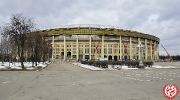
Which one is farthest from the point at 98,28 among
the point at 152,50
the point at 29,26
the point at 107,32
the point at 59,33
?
the point at 29,26

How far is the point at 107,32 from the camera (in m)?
105

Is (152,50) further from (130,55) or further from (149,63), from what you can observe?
(149,63)

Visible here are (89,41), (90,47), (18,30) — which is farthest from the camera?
(89,41)

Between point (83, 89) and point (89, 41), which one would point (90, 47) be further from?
point (83, 89)

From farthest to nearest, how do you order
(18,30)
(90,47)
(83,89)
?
1. (90,47)
2. (18,30)
3. (83,89)

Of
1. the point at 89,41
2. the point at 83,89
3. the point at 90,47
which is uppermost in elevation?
the point at 89,41

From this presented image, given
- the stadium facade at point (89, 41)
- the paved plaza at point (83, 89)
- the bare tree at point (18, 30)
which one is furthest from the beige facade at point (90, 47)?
the paved plaza at point (83, 89)

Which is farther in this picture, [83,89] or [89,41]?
[89,41]

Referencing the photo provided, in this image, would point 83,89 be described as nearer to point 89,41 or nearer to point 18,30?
point 18,30

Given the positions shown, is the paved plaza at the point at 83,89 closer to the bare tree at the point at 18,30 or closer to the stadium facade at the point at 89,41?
the bare tree at the point at 18,30

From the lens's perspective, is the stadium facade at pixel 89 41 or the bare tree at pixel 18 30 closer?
the bare tree at pixel 18 30

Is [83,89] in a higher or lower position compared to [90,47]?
lower

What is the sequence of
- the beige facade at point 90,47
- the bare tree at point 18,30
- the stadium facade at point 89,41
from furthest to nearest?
1. the beige facade at point 90,47
2. the stadium facade at point 89,41
3. the bare tree at point 18,30

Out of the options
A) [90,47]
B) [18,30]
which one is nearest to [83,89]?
[18,30]
